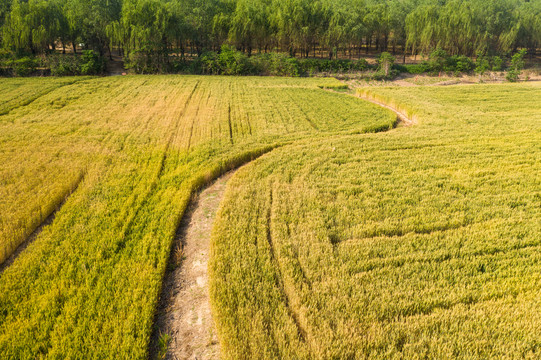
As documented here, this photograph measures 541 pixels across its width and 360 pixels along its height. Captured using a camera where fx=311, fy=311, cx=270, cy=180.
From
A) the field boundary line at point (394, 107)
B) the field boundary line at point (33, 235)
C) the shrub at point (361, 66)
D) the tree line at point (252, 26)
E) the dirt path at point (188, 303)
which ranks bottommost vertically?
the dirt path at point (188, 303)

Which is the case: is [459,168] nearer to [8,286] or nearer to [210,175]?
[210,175]

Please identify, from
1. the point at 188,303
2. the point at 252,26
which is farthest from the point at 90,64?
the point at 188,303

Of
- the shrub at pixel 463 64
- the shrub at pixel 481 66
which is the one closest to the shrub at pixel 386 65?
the shrub at pixel 463 64

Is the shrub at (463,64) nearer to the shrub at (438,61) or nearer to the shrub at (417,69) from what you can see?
the shrub at (438,61)

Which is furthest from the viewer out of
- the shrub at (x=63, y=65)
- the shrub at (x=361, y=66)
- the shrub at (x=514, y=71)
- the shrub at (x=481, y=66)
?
the shrub at (x=361, y=66)

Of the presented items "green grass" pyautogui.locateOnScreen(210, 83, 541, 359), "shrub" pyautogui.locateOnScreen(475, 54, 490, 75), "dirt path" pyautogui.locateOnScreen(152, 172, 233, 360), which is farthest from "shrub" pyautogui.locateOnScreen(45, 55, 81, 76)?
"shrub" pyautogui.locateOnScreen(475, 54, 490, 75)

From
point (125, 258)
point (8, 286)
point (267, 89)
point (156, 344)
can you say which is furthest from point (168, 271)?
point (267, 89)
